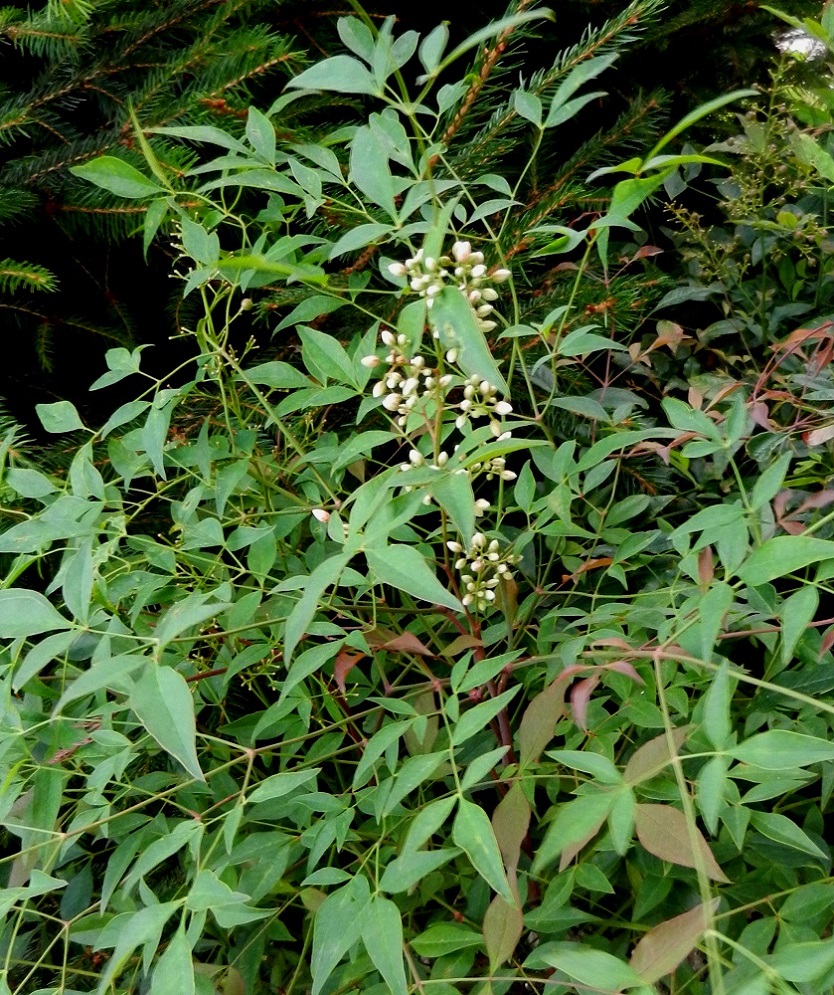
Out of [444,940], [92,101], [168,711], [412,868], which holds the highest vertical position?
[92,101]

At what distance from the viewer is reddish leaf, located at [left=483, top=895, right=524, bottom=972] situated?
1.72 ft

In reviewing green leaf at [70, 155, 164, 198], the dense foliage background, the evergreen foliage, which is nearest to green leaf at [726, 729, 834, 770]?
the dense foliage background

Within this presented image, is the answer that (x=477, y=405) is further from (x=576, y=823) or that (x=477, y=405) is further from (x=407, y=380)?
(x=576, y=823)

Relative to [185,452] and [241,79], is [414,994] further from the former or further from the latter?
[241,79]

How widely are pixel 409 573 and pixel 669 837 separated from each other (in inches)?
8.5

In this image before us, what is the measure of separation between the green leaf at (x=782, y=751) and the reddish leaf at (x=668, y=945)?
7 centimetres

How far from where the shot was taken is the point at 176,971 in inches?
18.0

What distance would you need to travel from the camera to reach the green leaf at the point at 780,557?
45cm

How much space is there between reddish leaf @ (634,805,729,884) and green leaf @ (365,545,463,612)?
174mm

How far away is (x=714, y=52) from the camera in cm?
130

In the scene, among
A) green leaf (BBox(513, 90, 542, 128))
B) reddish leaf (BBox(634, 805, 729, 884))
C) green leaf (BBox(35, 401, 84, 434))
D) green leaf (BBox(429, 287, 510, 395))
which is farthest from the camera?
green leaf (BBox(35, 401, 84, 434))

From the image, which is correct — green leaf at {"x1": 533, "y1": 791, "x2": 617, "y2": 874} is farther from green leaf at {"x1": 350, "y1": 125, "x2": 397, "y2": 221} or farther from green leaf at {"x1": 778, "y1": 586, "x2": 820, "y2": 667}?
green leaf at {"x1": 350, "y1": 125, "x2": 397, "y2": 221}

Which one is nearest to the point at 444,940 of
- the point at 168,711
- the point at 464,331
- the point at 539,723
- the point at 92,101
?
the point at 539,723

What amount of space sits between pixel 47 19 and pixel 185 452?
0.47 m
